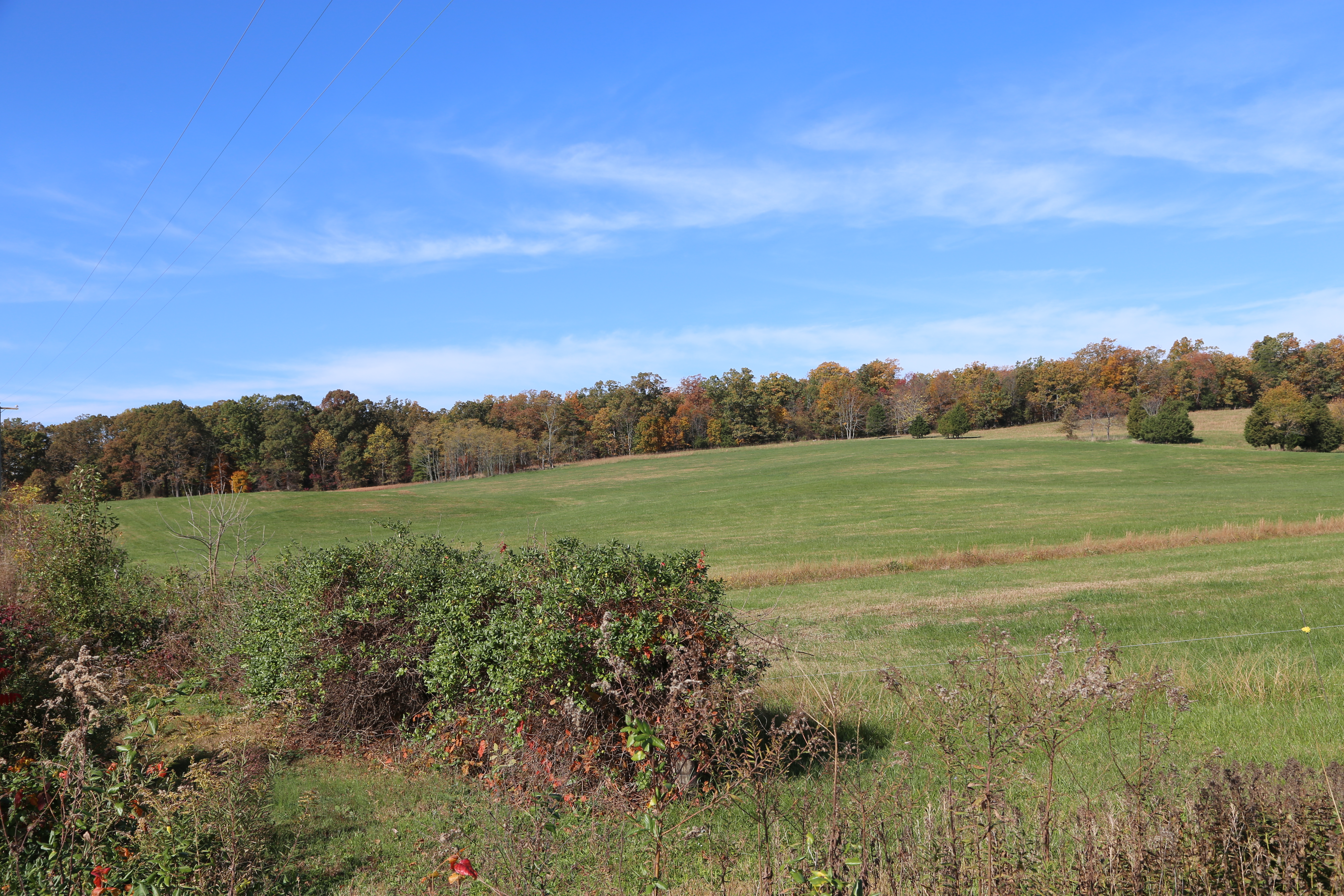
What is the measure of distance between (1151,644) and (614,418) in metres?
92.2

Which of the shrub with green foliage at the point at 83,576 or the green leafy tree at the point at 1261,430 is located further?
the green leafy tree at the point at 1261,430

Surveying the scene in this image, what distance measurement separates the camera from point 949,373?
108 metres

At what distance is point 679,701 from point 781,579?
15.1m

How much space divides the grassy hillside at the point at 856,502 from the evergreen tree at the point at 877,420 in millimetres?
23525

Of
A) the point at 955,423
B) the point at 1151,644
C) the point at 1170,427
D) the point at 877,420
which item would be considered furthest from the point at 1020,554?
the point at 877,420

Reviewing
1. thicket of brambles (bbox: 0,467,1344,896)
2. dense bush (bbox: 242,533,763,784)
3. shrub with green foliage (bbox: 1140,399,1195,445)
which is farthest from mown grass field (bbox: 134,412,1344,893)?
shrub with green foliage (bbox: 1140,399,1195,445)

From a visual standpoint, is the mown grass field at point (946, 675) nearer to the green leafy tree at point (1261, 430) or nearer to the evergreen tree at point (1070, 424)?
the green leafy tree at point (1261, 430)

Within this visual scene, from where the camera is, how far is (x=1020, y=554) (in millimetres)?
21703

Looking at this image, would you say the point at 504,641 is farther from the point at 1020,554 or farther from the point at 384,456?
the point at 384,456

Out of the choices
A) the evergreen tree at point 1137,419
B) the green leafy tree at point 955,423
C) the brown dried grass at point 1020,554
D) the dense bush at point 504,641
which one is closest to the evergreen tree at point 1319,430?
the evergreen tree at point 1137,419

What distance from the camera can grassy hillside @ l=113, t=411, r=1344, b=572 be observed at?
97.6ft

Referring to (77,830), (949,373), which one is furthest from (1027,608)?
(949,373)

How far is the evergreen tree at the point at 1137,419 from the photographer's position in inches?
2699

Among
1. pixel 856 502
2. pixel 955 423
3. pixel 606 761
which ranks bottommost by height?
pixel 856 502
